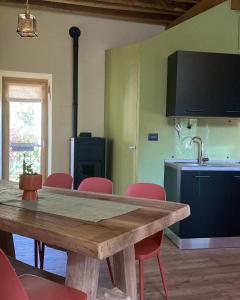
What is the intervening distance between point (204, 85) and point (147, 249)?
2.22 metres

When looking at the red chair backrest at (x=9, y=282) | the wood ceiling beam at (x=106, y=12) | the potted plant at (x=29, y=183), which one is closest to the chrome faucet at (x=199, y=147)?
the wood ceiling beam at (x=106, y=12)

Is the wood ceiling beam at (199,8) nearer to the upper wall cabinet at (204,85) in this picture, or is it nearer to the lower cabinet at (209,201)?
the upper wall cabinet at (204,85)

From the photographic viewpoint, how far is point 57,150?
4.71 metres

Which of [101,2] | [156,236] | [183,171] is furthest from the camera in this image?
[101,2]

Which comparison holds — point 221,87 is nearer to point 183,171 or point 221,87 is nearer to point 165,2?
point 183,171

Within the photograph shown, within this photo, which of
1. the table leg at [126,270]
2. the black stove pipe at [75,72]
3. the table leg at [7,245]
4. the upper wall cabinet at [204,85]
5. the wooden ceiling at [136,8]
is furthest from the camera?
the black stove pipe at [75,72]

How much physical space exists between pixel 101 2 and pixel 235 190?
9.36 feet

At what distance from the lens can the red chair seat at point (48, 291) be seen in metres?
1.51

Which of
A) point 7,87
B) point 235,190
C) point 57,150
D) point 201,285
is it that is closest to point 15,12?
point 7,87

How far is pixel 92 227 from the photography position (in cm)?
147

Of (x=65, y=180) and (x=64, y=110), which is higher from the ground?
(x=64, y=110)

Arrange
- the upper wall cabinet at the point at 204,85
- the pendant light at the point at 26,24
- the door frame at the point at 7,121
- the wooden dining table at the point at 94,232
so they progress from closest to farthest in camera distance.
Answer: the wooden dining table at the point at 94,232
the pendant light at the point at 26,24
the upper wall cabinet at the point at 204,85
the door frame at the point at 7,121

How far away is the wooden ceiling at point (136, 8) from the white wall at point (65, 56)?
9cm

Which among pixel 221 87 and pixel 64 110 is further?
pixel 64 110
